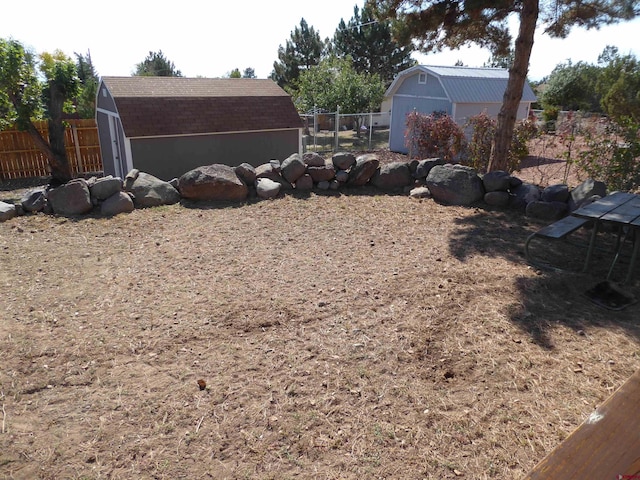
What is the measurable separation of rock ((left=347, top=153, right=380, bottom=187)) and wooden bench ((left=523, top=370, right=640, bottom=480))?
333 inches

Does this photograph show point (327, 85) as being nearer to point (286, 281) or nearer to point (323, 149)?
point (323, 149)

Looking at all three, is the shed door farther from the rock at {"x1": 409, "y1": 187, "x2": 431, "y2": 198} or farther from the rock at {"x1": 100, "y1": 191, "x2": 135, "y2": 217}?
the rock at {"x1": 409, "y1": 187, "x2": 431, "y2": 198}

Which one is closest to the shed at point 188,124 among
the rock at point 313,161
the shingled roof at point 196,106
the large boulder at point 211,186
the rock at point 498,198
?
the shingled roof at point 196,106

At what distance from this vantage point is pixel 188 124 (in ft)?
45.0

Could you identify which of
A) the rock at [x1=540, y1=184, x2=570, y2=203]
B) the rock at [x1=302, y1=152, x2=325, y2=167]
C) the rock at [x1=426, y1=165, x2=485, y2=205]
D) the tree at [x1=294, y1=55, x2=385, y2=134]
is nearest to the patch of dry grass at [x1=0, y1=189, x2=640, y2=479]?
the rock at [x1=540, y1=184, x2=570, y2=203]

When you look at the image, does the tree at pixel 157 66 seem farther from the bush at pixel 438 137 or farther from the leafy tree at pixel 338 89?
the bush at pixel 438 137

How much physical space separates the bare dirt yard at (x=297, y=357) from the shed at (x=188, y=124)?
720 centimetres

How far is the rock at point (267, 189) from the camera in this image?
29.4 ft

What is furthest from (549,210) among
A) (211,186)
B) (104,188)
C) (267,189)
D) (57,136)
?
(57,136)

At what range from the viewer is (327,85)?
2503 cm

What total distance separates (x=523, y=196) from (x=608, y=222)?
265 cm

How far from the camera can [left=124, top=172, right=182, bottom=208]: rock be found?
8531mm

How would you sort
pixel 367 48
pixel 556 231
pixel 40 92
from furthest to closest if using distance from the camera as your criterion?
pixel 367 48, pixel 40 92, pixel 556 231

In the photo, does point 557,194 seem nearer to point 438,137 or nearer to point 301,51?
point 438,137
